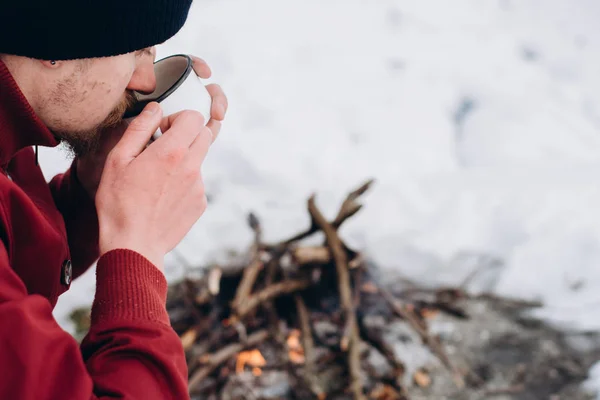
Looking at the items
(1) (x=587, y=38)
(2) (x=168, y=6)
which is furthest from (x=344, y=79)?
(2) (x=168, y=6)

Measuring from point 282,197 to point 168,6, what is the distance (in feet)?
7.65

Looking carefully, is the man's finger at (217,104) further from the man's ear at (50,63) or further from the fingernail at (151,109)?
the man's ear at (50,63)

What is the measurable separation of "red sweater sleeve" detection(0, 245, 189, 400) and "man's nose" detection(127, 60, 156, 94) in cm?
45

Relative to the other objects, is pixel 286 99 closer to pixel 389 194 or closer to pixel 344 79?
pixel 344 79

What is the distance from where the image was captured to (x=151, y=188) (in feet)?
3.01

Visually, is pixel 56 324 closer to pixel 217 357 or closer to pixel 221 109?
pixel 221 109

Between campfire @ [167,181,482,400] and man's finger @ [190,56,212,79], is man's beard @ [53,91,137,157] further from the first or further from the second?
campfire @ [167,181,482,400]

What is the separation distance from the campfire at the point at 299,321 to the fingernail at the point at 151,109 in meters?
1.30

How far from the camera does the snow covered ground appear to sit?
3055 mm

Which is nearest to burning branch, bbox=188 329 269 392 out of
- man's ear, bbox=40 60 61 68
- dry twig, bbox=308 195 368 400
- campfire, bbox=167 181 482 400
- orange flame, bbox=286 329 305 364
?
campfire, bbox=167 181 482 400

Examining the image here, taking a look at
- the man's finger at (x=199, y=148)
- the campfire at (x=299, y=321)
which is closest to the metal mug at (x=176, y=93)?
the man's finger at (x=199, y=148)

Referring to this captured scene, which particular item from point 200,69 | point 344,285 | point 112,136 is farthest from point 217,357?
point 200,69

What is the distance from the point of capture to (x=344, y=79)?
175 inches

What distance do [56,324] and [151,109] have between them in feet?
1.63
